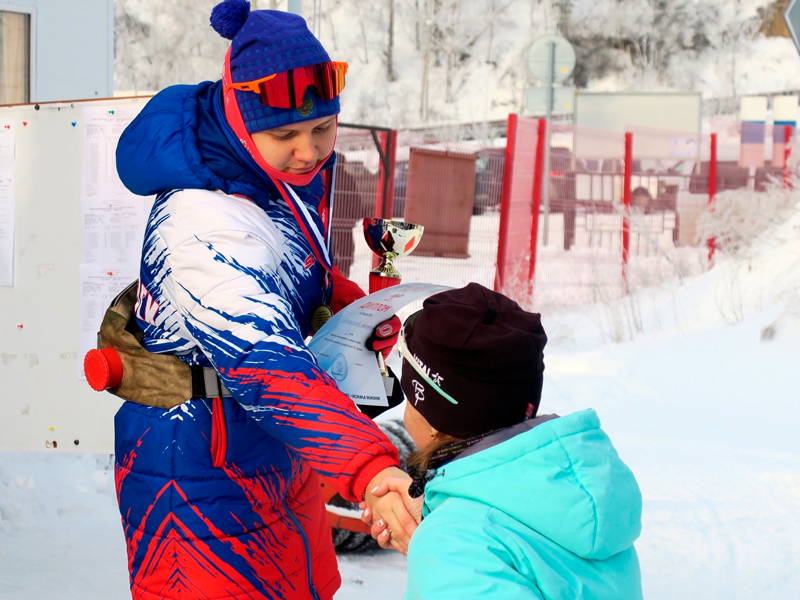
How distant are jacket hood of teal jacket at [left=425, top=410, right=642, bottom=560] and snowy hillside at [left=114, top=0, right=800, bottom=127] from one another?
1323 inches

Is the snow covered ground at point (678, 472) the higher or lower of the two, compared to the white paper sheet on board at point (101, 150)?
lower

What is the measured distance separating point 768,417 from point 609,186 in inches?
259

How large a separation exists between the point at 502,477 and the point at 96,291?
2742 millimetres

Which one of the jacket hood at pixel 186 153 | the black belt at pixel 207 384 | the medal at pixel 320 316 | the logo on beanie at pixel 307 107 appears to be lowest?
the black belt at pixel 207 384

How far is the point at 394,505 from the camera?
1448mm

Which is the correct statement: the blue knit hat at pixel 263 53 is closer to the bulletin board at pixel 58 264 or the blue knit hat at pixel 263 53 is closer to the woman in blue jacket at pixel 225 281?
the woman in blue jacket at pixel 225 281

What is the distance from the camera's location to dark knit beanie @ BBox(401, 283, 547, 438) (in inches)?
59.9

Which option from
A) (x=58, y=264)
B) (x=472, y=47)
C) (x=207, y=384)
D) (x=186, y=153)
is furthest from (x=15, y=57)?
(x=472, y=47)

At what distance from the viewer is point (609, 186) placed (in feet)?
38.6

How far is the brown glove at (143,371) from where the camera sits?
187cm

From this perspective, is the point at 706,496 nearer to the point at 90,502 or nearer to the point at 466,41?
the point at 90,502

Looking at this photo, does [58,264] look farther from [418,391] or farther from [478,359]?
[478,359]

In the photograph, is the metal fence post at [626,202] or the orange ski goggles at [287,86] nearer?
the orange ski goggles at [287,86]

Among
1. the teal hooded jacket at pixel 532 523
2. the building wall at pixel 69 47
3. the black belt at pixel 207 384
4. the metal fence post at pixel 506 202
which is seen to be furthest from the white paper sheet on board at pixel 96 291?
the metal fence post at pixel 506 202
